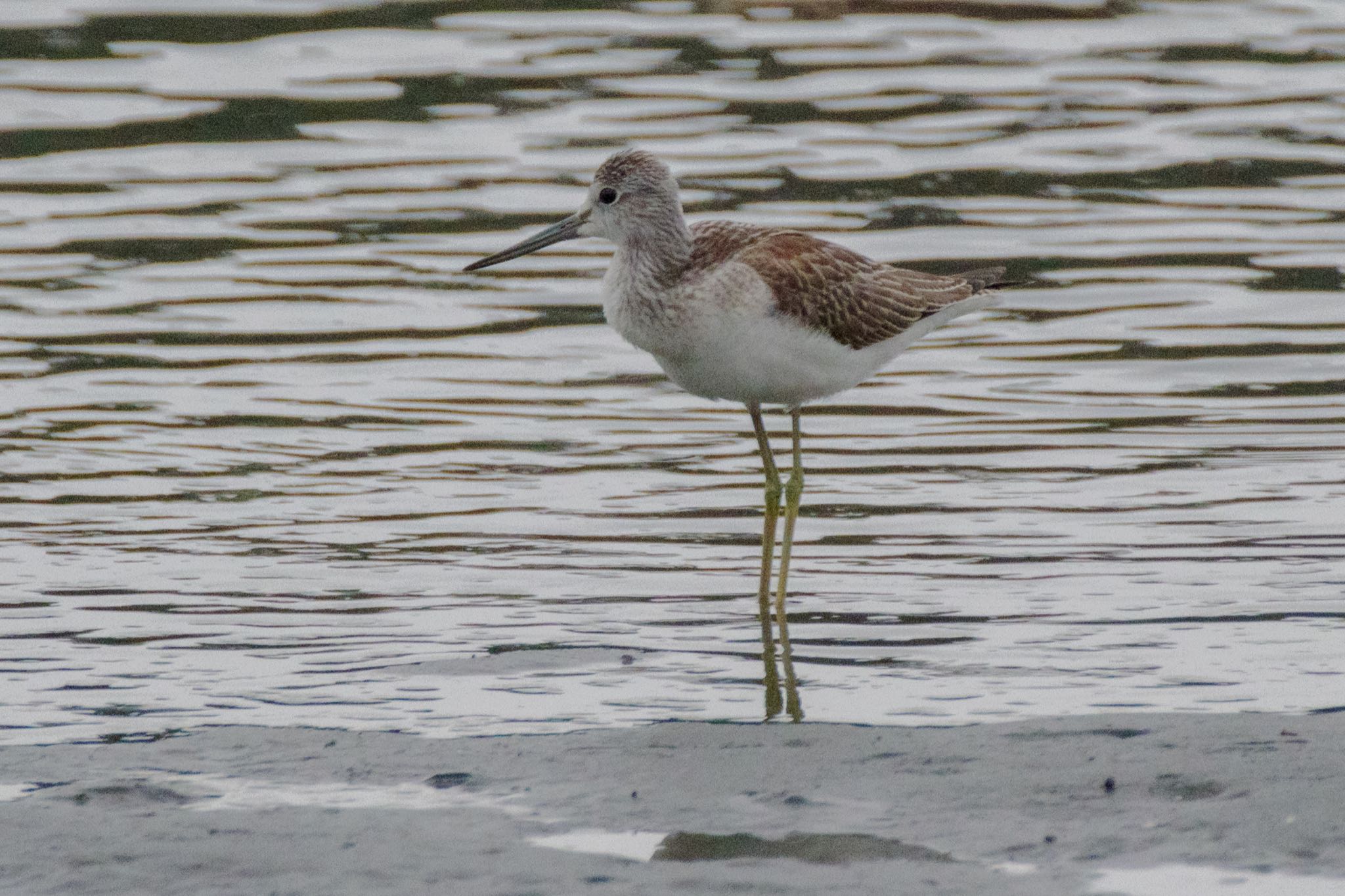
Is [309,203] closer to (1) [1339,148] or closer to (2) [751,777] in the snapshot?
(1) [1339,148]

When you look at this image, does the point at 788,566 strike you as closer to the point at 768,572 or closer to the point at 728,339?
the point at 768,572

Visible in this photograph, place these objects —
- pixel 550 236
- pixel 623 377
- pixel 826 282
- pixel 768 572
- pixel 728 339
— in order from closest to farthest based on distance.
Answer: pixel 728 339
pixel 768 572
pixel 826 282
pixel 550 236
pixel 623 377

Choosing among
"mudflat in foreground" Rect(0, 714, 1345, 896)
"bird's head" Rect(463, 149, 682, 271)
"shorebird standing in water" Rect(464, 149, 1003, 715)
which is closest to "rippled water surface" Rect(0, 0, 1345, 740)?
"mudflat in foreground" Rect(0, 714, 1345, 896)

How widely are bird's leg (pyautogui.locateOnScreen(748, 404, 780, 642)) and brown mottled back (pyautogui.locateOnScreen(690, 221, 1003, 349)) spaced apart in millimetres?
517

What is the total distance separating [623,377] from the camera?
1261cm

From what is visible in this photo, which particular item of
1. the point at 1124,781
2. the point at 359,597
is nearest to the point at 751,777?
the point at 1124,781

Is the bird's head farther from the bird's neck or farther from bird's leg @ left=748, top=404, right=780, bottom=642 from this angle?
bird's leg @ left=748, top=404, right=780, bottom=642

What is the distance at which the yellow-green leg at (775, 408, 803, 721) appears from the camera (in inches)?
293

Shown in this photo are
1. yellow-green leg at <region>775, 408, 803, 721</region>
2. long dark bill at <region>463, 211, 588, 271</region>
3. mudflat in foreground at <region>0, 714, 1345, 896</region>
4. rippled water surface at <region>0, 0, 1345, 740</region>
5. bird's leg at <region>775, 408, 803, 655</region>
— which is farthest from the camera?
long dark bill at <region>463, 211, 588, 271</region>

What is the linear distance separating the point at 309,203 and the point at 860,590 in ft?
25.5

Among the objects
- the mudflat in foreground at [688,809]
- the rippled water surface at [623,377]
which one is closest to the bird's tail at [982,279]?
the rippled water surface at [623,377]

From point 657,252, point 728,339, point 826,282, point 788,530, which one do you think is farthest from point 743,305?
point 788,530

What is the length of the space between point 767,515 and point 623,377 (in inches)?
140

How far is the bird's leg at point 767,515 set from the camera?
865cm
